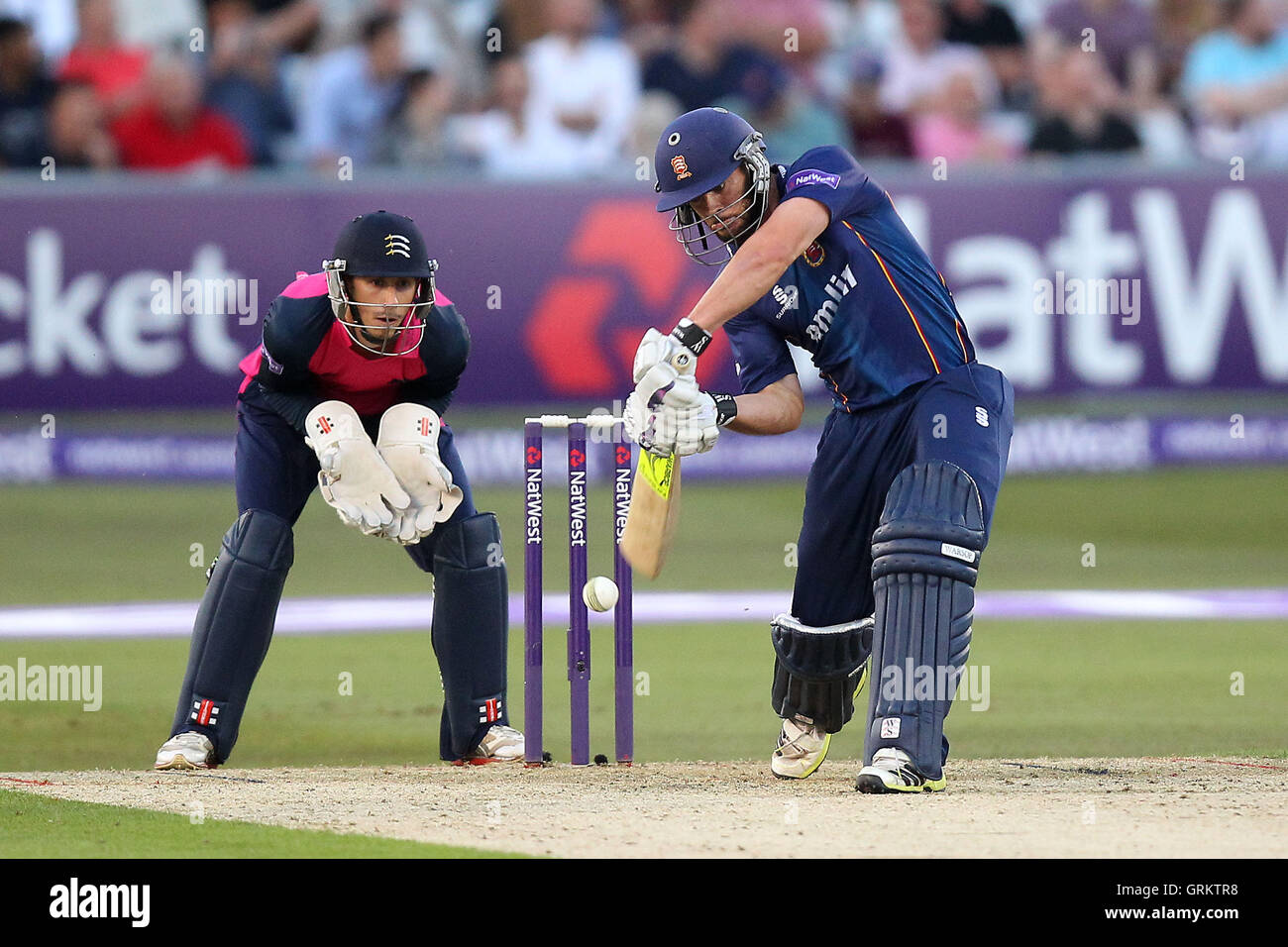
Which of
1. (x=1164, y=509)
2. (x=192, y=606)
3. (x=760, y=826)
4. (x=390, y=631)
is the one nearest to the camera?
(x=760, y=826)

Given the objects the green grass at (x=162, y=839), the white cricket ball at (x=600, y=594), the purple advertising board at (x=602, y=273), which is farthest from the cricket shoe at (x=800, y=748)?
the purple advertising board at (x=602, y=273)

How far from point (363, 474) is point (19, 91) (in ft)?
29.6

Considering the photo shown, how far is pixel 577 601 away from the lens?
20.9 ft

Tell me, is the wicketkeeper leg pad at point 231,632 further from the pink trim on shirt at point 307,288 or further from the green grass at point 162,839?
the green grass at point 162,839

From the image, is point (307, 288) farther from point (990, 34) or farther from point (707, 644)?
point (990, 34)

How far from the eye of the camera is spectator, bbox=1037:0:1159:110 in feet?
52.4

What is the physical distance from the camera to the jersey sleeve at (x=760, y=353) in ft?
20.5

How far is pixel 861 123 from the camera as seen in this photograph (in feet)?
48.6

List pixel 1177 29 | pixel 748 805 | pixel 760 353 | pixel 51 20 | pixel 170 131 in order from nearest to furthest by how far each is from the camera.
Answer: pixel 748 805 → pixel 760 353 → pixel 170 131 → pixel 51 20 → pixel 1177 29

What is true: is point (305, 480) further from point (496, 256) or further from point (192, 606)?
point (496, 256)

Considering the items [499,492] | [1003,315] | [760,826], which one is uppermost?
[1003,315]

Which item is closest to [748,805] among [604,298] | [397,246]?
[397,246]

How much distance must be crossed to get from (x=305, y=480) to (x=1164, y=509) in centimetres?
756

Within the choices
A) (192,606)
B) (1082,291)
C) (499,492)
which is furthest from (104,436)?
(1082,291)
